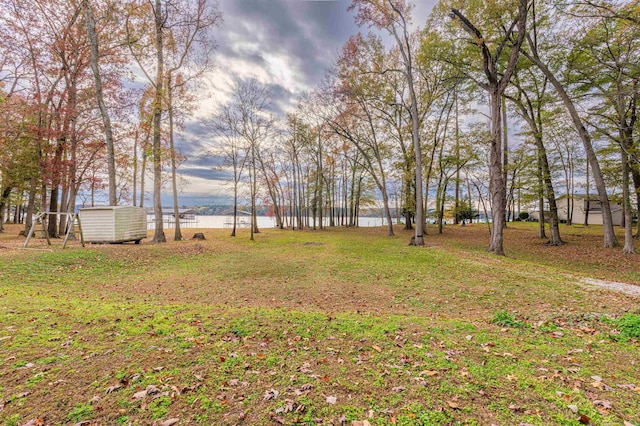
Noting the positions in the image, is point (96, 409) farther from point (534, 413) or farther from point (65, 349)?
point (534, 413)

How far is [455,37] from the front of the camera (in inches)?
506

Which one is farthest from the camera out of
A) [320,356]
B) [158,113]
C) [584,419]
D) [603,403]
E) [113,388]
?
[158,113]

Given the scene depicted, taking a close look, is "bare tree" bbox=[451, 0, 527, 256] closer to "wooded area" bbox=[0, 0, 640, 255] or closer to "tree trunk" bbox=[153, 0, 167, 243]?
"wooded area" bbox=[0, 0, 640, 255]

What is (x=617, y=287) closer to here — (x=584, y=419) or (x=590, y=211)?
(x=584, y=419)

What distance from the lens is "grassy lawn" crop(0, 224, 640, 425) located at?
2.25 metres

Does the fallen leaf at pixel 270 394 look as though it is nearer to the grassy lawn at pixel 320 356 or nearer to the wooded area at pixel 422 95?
the grassy lawn at pixel 320 356

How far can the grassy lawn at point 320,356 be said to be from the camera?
225cm

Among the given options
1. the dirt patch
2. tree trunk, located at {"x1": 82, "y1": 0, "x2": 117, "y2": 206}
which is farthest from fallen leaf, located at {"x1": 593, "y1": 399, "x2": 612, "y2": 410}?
tree trunk, located at {"x1": 82, "y1": 0, "x2": 117, "y2": 206}

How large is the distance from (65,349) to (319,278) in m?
5.84

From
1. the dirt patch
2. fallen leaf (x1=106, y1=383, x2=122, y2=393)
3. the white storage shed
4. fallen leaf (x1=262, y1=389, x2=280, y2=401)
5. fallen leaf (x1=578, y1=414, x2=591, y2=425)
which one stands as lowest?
the dirt patch

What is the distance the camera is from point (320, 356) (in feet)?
10.6

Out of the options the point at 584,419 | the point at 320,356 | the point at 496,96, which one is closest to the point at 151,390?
the point at 320,356

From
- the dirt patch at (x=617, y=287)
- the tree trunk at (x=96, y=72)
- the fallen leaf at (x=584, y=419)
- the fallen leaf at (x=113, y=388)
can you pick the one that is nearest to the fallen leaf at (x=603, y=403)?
the fallen leaf at (x=584, y=419)

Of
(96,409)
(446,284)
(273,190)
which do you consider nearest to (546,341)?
(446,284)
